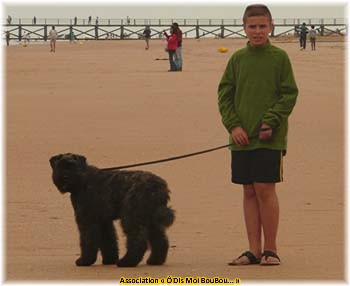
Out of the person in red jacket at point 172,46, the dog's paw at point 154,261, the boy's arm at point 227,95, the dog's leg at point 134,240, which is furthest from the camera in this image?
the person in red jacket at point 172,46

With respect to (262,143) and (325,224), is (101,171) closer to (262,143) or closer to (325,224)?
(262,143)

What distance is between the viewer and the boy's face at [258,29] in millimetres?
7855

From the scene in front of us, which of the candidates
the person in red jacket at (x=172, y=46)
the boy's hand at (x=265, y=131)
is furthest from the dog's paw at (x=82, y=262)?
the person in red jacket at (x=172, y=46)

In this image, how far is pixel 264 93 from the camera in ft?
25.7

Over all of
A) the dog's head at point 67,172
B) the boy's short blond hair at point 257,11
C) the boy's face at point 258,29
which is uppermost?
the boy's short blond hair at point 257,11

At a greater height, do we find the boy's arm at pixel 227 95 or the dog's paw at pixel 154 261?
the boy's arm at pixel 227 95

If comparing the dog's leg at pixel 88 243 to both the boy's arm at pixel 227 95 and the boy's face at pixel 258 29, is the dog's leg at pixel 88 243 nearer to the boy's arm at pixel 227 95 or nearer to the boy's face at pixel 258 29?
the boy's arm at pixel 227 95

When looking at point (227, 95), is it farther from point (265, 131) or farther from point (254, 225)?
point (254, 225)

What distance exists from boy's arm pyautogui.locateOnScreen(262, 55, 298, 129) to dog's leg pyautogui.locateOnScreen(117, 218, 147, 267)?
1.20 meters

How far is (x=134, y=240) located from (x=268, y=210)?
102cm

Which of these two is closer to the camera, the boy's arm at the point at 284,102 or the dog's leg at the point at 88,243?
the boy's arm at the point at 284,102

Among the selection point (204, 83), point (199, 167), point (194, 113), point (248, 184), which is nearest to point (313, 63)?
point (204, 83)

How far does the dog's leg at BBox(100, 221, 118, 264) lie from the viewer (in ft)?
26.7

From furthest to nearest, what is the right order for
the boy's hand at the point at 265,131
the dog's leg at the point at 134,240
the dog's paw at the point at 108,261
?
the dog's paw at the point at 108,261 < the dog's leg at the point at 134,240 < the boy's hand at the point at 265,131
